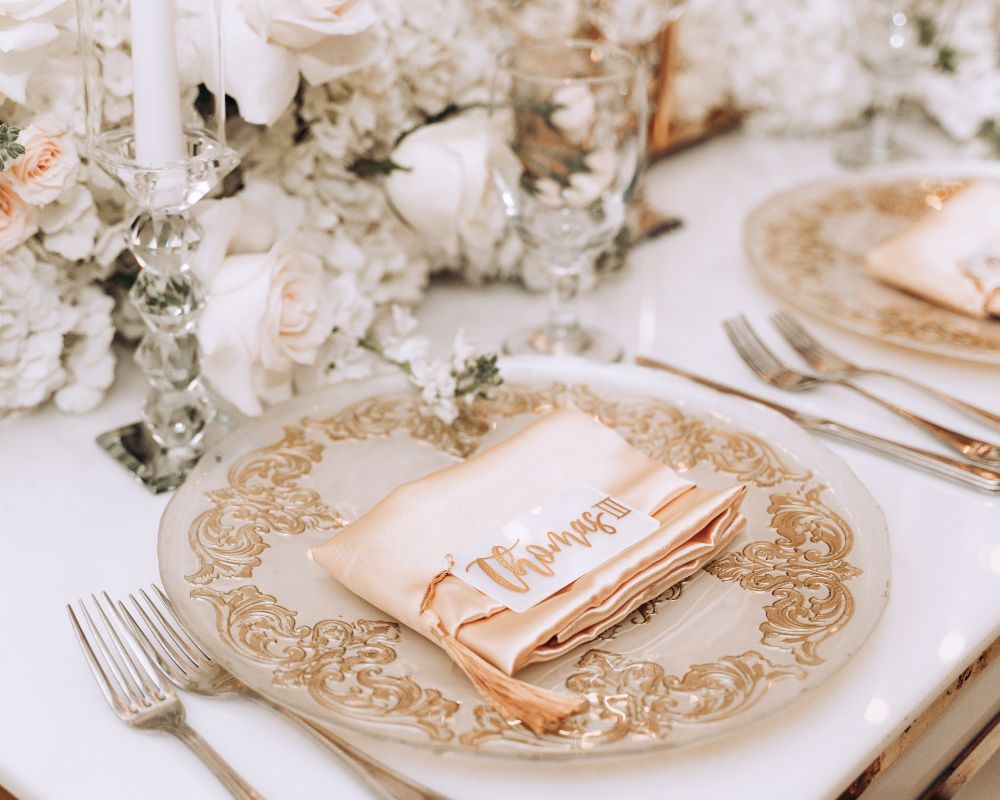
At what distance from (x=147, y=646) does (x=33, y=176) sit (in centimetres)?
35

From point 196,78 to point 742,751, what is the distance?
54cm

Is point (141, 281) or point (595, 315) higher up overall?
point (141, 281)

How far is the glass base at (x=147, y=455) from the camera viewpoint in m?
0.81

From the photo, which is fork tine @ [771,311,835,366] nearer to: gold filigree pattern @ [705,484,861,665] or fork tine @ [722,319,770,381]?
fork tine @ [722,319,770,381]

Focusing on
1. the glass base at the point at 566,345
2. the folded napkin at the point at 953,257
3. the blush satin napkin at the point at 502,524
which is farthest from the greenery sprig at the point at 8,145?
the folded napkin at the point at 953,257

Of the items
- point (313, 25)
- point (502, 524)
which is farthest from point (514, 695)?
point (313, 25)

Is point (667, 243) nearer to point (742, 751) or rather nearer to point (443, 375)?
point (443, 375)

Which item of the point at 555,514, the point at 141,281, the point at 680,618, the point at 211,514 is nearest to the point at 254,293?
the point at 141,281

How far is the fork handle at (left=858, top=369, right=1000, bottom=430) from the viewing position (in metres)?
0.90

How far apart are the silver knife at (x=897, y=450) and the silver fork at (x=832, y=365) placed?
0.26ft

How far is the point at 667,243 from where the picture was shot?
1.24 meters

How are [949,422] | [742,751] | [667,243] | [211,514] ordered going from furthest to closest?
[667,243] → [949,422] → [211,514] → [742,751]

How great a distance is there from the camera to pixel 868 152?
1.51 meters

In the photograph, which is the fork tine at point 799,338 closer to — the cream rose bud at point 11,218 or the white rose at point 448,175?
the white rose at point 448,175
